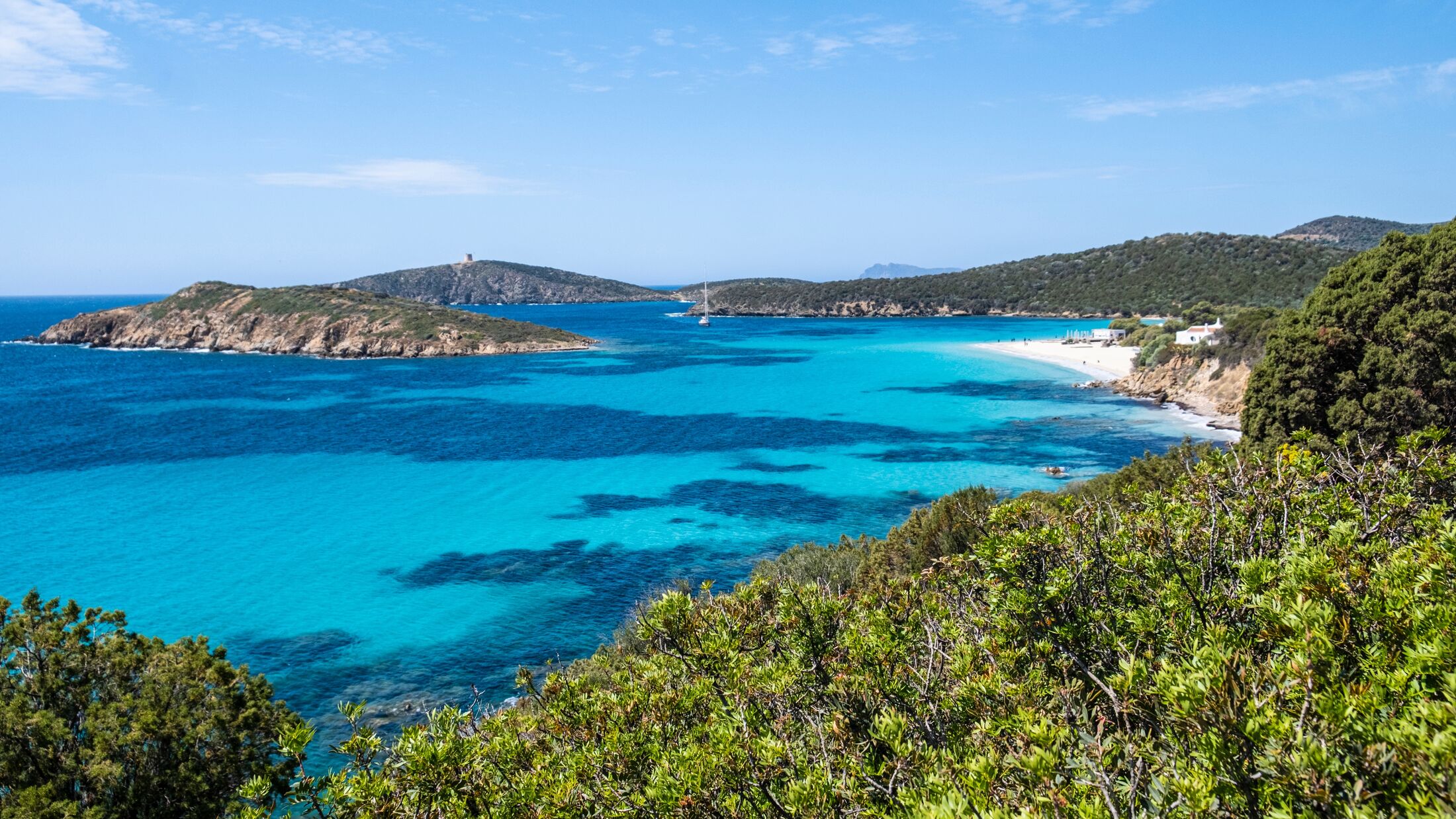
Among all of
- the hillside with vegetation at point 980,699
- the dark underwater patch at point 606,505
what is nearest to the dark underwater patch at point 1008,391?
the dark underwater patch at point 606,505

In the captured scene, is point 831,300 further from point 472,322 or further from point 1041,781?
point 1041,781

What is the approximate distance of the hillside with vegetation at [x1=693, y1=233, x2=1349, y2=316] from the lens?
386 feet

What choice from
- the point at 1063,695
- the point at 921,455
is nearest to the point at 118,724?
the point at 1063,695

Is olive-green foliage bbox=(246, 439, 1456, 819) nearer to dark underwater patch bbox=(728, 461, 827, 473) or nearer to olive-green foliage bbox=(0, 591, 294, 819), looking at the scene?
olive-green foliage bbox=(0, 591, 294, 819)

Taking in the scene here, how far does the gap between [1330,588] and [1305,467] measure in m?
4.35

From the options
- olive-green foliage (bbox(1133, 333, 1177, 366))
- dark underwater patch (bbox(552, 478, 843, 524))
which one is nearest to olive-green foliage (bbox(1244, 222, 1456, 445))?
dark underwater patch (bbox(552, 478, 843, 524))

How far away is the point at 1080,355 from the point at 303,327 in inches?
3595

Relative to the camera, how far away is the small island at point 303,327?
99438 mm

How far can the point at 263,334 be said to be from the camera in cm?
10369

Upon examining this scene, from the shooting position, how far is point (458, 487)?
120 feet

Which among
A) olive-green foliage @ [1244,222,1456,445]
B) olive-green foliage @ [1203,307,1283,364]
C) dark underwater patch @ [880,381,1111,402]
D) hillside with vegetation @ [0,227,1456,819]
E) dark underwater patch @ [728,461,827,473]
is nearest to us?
hillside with vegetation @ [0,227,1456,819]

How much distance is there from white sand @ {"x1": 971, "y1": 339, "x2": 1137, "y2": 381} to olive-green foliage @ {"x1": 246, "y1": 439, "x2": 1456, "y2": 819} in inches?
2388

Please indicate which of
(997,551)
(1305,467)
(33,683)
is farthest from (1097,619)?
(33,683)

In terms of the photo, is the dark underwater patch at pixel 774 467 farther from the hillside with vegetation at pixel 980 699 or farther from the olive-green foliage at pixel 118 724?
the olive-green foliage at pixel 118 724
